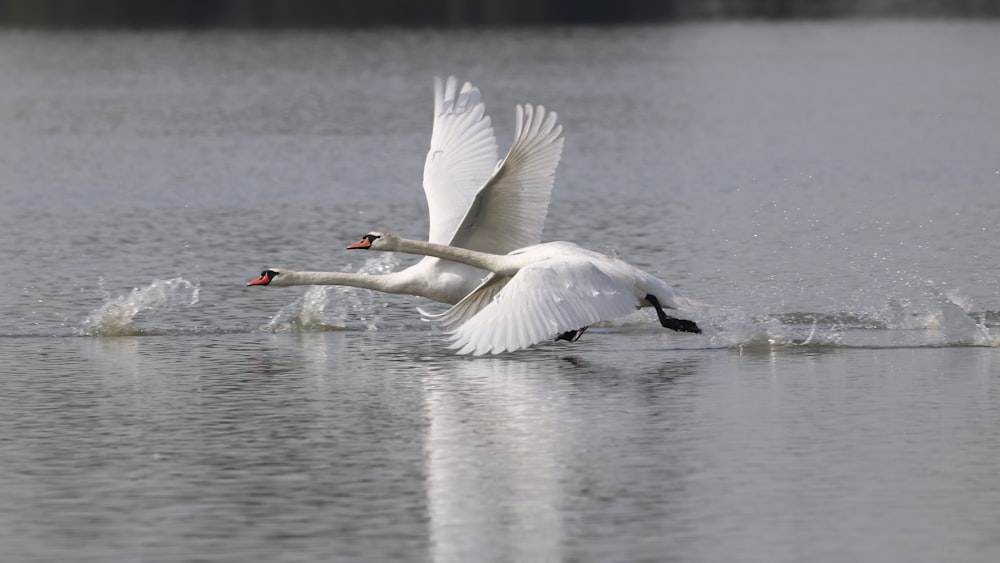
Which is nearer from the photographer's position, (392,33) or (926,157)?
(926,157)

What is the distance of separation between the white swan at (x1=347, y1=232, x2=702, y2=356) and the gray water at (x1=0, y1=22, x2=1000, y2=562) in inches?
13.7

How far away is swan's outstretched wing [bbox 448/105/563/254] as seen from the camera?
14219mm

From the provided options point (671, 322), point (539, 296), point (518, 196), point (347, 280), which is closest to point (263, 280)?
point (347, 280)

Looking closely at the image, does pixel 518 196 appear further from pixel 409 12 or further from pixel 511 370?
pixel 409 12

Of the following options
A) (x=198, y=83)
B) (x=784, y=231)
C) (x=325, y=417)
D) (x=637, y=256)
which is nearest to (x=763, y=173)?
(x=784, y=231)

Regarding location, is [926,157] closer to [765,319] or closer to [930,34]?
[765,319]

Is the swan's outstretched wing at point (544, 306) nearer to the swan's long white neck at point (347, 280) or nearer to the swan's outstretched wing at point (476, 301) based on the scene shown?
the swan's outstretched wing at point (476, 301)

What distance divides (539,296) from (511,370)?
0.79m

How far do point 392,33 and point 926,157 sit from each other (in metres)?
46.5

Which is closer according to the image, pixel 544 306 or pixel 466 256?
pixel 544 306

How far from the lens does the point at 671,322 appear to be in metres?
13.8

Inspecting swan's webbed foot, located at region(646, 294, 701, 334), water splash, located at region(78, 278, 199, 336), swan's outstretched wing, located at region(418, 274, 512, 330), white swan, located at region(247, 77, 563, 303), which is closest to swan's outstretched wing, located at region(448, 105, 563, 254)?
white swan, located at region(247, 77, 563, 303)

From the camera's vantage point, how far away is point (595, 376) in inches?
508

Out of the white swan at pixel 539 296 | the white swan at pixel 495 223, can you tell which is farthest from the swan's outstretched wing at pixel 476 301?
the white swan at pixel 495 223
